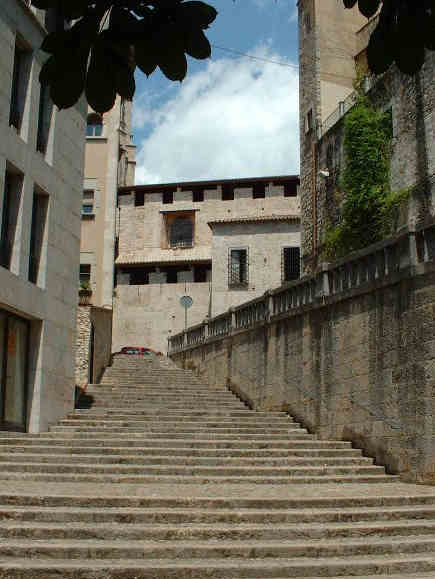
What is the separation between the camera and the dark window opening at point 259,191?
44.9m

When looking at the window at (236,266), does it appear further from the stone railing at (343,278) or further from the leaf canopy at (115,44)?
the leaf canopy at (115,44)

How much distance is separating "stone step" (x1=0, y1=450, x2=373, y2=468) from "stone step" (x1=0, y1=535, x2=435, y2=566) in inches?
176

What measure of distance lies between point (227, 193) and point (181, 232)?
375 cm

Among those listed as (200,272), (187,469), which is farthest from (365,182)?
A: (200,272)

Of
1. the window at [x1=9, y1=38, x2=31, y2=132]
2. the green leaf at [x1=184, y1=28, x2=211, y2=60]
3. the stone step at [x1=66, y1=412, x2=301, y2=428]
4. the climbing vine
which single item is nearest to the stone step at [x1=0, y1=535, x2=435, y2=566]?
the green leaf at [x1=184, y1=28, x2=211, y2=60]

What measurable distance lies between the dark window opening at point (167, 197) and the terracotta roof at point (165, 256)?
132 inches

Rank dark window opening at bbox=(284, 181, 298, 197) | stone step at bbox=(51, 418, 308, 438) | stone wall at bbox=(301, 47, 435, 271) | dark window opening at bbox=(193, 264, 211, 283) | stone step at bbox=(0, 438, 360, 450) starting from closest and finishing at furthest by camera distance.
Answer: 1. stone step at bbox=(0, 438, 360, 450)
2. stone step at bbox=(51, 418, 308, 438)
3. stone wall at bbox=(301, 47, 435, 271)
4. dark window opening at bbox=(193, 264, 211, 283)
5. dark window opening at bbox=(284, 181, 298, 197)

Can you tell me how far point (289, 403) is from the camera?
1750 centimetres

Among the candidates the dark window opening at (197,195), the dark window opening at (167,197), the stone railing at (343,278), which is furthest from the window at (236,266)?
the stone railing at (343,278)

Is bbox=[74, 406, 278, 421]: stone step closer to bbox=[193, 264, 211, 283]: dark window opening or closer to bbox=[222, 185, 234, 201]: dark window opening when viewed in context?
bbox=[193, 264, 211, 283]: dark window opening

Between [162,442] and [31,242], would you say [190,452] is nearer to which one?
[162,442]

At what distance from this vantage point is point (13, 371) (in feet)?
49.0

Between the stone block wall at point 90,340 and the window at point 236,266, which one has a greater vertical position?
the window at point 236,266

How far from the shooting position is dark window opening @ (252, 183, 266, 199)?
1767 inches
